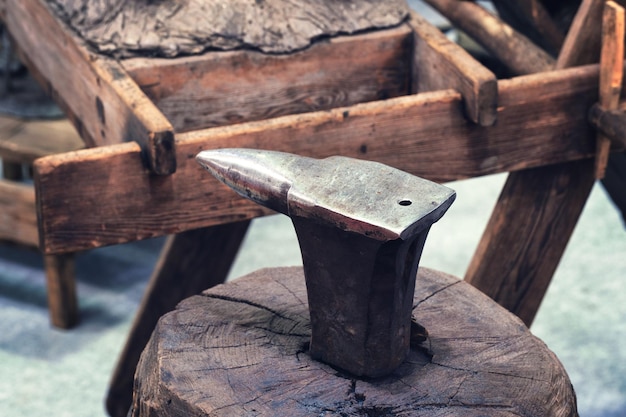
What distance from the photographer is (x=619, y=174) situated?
3.48 meters

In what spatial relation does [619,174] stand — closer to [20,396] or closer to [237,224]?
[237,224]

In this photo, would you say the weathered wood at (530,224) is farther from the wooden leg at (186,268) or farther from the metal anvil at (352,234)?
the metal anvil at (352,234)

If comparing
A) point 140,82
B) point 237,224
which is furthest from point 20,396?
point 140,82

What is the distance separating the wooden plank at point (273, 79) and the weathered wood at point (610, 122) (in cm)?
60

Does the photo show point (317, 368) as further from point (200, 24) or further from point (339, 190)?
point (200, 24)

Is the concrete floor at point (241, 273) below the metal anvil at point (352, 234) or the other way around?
below

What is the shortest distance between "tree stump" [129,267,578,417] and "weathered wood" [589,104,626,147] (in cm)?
77

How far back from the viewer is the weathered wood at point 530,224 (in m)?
2.86

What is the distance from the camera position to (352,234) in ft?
5.51

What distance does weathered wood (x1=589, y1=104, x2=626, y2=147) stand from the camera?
257cm

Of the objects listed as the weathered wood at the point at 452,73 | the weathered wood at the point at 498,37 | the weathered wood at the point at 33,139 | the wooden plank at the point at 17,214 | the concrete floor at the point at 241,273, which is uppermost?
the weathered wood at the point at 452,73

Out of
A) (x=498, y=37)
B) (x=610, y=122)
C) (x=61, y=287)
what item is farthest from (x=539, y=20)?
(x=61, y=287)

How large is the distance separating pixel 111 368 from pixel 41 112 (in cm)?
136

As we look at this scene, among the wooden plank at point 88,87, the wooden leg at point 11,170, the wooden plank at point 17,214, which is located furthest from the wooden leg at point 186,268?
the wooden leg at point 11,170
